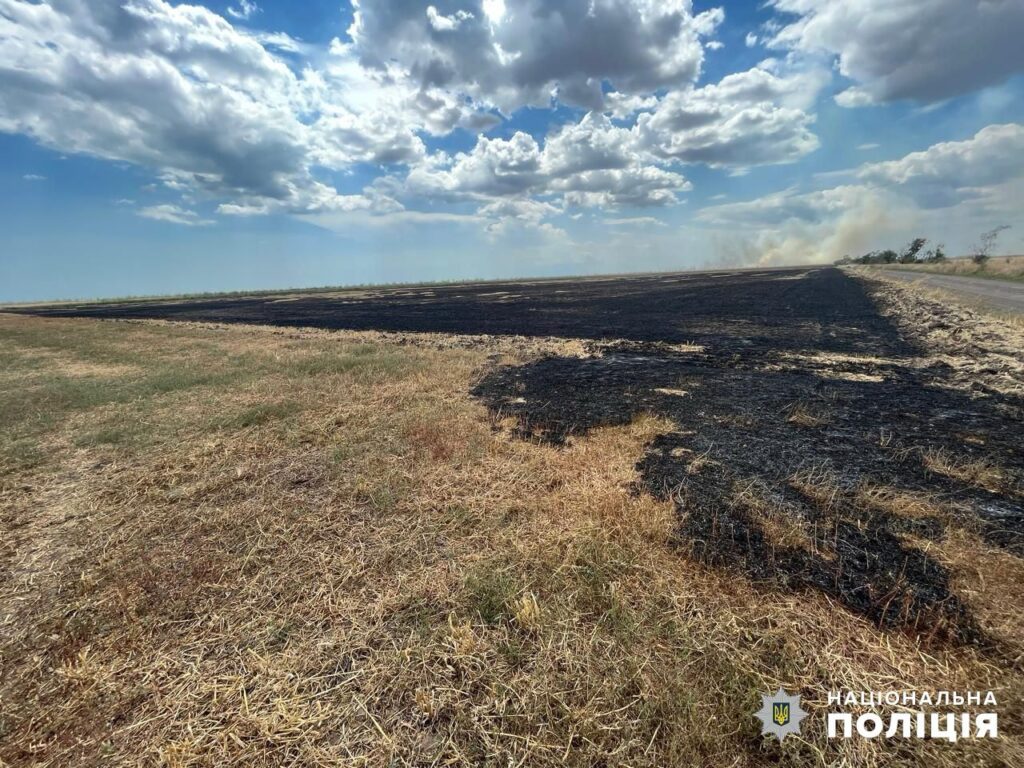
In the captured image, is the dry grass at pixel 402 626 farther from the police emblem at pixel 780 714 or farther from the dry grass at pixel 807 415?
the dry grass at pixel 807 415

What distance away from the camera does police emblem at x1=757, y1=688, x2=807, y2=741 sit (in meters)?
2.53

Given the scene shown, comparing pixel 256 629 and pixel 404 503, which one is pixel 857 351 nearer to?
pixel 404 503

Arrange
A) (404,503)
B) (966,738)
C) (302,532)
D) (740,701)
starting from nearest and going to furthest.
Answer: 1. (966,738)
2. (740,701)
3. (302,532)
4. (404,503)

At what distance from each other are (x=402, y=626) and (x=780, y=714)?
275 cm

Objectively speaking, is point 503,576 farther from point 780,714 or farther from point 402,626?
point 780,714

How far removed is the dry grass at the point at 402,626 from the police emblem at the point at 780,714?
0.07 meters

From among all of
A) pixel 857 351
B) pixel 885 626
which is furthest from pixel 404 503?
pixel 857 351

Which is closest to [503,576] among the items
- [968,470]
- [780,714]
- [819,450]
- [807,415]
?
[780,714]

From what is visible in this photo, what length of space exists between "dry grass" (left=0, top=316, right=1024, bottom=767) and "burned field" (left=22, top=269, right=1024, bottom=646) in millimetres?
329

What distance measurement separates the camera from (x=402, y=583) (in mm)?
3871

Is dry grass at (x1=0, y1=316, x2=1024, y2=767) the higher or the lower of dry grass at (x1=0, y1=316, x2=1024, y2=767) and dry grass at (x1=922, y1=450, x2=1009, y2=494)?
the higher

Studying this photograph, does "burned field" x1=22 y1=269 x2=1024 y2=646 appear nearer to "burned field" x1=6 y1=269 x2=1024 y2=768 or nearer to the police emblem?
"burned field" x1=6 y1=269 x2=1024 y2=768

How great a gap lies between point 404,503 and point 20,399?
12370 mm

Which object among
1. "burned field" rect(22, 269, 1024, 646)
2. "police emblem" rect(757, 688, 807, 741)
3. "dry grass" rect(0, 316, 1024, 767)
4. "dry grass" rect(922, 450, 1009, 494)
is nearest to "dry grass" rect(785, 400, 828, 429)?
"burned field" rect(22, 269, 1024, 646)
